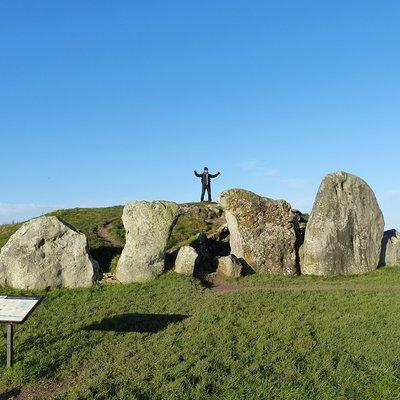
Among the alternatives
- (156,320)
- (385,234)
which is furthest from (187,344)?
(385,234)

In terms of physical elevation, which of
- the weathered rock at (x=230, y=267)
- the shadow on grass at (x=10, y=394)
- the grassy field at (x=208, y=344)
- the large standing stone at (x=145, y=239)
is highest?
the large standing stone at (x=145, y=239)

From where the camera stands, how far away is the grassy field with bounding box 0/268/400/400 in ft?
41.2

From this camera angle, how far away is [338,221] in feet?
94.7

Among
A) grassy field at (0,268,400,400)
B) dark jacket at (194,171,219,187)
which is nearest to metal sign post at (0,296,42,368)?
grassy field at (0,268,400,400)

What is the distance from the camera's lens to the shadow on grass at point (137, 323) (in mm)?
17484

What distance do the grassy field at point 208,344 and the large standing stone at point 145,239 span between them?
6.41 feet

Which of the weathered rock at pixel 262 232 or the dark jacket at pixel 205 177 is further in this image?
the dark jacket at pixel 205 177

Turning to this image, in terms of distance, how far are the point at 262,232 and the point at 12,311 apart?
16.9 m

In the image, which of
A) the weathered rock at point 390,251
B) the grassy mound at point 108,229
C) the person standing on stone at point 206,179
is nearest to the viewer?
the weathered rock at point 390,251

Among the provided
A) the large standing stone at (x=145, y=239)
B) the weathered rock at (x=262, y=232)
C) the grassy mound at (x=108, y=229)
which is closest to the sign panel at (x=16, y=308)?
the large standing stone at (x=145, y=239)

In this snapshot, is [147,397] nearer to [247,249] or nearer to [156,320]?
[156,320]

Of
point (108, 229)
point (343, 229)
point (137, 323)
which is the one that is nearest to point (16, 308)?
point (137, 323)

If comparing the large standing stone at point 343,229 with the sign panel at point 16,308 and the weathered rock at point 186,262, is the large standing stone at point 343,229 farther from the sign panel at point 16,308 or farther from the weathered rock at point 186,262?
the sign panel at point 16,308

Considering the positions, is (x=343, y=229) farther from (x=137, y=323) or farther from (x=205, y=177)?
(x=205, y=177)
